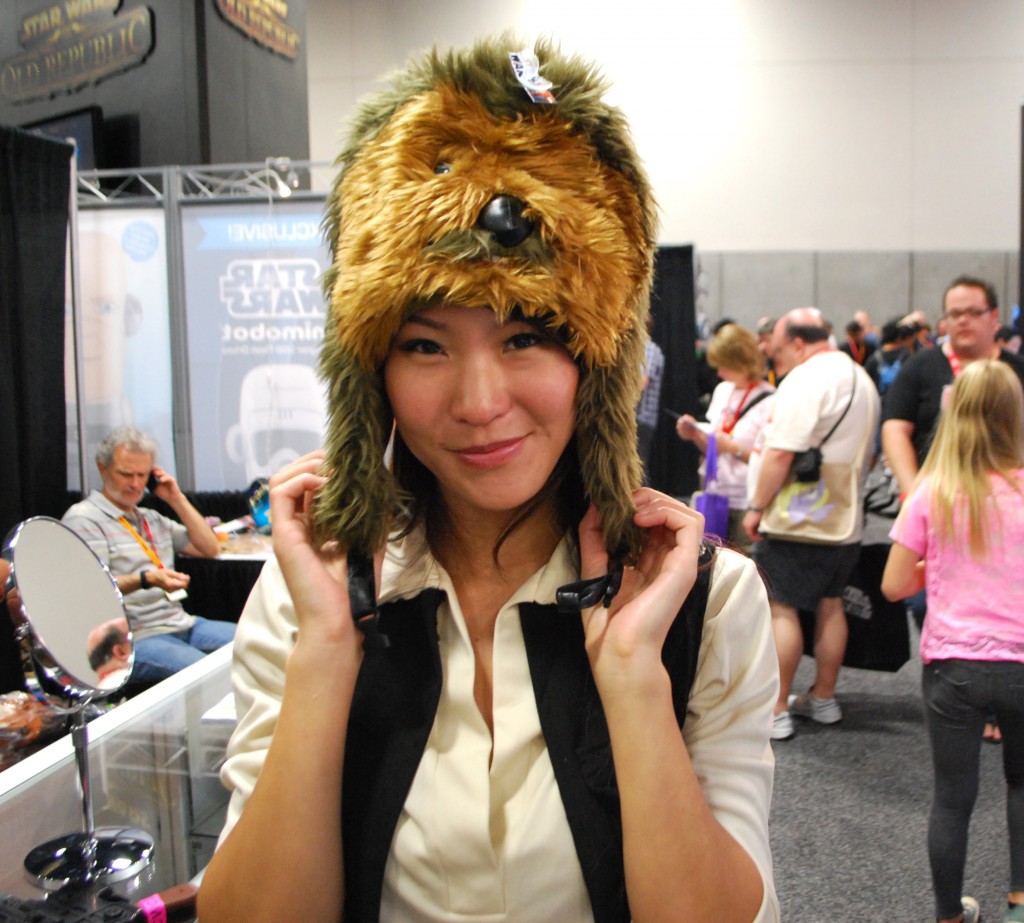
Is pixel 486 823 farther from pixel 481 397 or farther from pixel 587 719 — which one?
pixel 481 397

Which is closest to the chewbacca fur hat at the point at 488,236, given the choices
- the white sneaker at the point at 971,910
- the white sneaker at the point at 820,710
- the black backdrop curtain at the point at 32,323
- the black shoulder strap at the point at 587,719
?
the black shoulder strap at the point at 587,719

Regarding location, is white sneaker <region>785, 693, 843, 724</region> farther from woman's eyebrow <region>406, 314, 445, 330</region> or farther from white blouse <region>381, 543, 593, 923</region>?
woman's eyebrow <region>406, 314, 445, 330</region>

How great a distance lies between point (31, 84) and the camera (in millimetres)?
5477

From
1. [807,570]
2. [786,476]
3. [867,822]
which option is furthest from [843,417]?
[867,822]

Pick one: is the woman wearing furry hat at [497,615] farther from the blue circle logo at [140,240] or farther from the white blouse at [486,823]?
the blue circle logo at [140,240]

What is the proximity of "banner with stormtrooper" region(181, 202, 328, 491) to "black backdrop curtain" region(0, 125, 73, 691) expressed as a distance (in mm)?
778

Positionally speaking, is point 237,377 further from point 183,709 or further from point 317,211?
point 183,709

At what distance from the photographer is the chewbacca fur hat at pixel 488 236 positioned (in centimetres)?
86

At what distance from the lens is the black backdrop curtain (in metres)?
3.50

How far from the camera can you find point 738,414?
13.5 feet

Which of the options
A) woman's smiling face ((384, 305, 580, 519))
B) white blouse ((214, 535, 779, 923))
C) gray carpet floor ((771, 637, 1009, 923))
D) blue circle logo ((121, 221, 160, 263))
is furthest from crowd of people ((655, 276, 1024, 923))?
blue circle logo ((121, 221, 160, 263))

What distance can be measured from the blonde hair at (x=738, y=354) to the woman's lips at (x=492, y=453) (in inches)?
131

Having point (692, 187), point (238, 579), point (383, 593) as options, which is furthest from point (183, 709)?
point (692, 187)

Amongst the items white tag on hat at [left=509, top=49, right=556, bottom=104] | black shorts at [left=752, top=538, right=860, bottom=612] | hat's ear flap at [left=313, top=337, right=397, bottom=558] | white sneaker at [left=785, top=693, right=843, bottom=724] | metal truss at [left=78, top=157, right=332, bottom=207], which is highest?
metal truss at [left=78, top=157, right=332, bottom=207]
